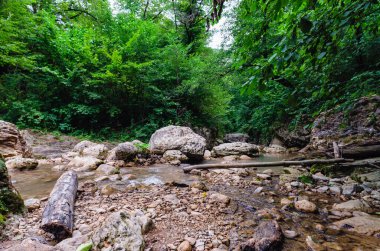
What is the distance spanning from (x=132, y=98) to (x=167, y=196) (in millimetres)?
8310

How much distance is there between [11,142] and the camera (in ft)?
16.7

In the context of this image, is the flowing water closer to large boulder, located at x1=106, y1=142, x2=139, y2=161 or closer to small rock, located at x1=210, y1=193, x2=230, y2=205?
small rock, located at x1=210, y1=193, x2=230, y2=205

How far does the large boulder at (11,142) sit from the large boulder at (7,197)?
12.5ft

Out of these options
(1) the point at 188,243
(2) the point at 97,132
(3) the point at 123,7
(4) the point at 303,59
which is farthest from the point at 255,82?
(3) the point at 123,7

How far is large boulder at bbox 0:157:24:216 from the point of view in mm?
1983

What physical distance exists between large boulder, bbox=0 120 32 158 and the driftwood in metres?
3.80

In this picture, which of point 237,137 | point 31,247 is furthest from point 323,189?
point 237,137

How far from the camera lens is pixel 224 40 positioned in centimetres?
1091

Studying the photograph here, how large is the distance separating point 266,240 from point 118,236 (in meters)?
1.22

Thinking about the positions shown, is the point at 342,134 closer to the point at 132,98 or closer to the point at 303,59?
the point at 303,59

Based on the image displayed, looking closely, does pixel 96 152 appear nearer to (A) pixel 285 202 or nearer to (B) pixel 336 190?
(A) pixel 285 202

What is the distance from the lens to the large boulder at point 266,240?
1575 mm

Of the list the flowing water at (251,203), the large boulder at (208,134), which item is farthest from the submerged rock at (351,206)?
the large boulder at (208,134)

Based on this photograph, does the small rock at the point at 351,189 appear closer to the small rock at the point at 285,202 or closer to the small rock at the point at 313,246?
the small rock at the point at 285,202
